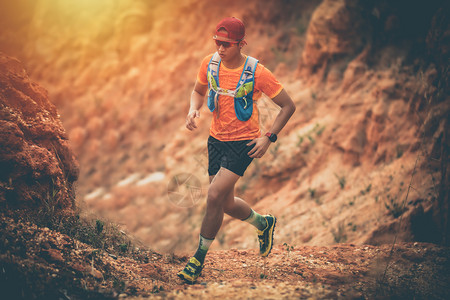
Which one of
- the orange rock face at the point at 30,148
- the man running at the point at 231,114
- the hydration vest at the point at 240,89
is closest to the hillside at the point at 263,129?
the orange rock face at the point at 30,148

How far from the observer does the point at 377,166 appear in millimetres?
6785

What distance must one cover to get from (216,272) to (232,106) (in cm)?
147

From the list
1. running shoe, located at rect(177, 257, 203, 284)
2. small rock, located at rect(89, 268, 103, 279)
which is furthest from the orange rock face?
running shoe, located at rect(177, 257, 203, 284)

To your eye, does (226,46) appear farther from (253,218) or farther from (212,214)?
(253,218)

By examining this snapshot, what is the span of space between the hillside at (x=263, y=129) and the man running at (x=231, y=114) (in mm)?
572

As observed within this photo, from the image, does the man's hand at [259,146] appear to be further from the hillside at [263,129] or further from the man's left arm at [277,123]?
the hillside at [263,129]

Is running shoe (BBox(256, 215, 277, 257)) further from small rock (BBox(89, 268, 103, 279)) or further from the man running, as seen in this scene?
small rock (BBox(89, 268, 103, 279))

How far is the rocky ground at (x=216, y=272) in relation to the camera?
10.1ft

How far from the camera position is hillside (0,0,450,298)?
4.05 m

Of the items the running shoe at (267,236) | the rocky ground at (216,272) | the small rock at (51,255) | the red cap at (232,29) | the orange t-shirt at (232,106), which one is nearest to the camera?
the rocky ground at (216,272)

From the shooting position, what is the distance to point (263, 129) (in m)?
8.41

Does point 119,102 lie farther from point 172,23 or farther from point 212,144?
point 212,144

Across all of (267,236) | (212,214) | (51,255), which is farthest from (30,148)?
(267,236)

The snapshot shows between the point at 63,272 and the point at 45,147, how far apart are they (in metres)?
1.37
